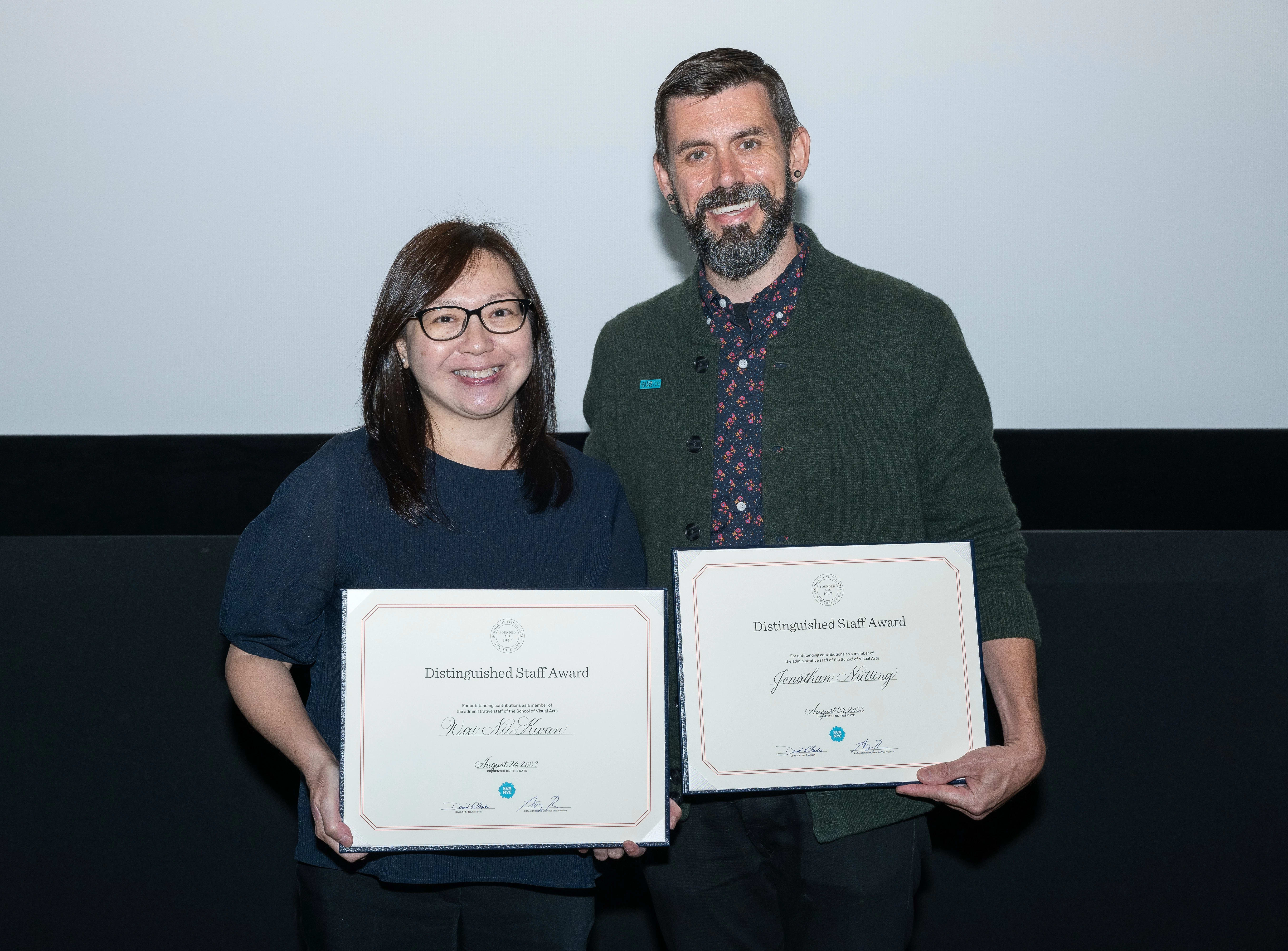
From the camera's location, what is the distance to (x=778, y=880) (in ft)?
4.98

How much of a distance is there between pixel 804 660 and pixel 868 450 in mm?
359

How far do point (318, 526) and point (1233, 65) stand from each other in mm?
2199

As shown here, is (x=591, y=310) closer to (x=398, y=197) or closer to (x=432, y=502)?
(x=398, y=197)

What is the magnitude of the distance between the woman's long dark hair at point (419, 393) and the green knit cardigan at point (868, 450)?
217mm

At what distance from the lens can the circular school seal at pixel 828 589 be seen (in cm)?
131

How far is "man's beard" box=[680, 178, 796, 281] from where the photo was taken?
59.1 inches

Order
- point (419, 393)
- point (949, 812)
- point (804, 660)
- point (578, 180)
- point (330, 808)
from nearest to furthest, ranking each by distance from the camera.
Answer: point (330, 808) < point (804, 660) < point (419, 393) < point (578, 180) < point (949, 812)

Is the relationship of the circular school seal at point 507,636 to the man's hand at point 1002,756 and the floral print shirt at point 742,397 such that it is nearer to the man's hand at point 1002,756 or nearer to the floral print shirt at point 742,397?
the floral print shirt at point 742,397
